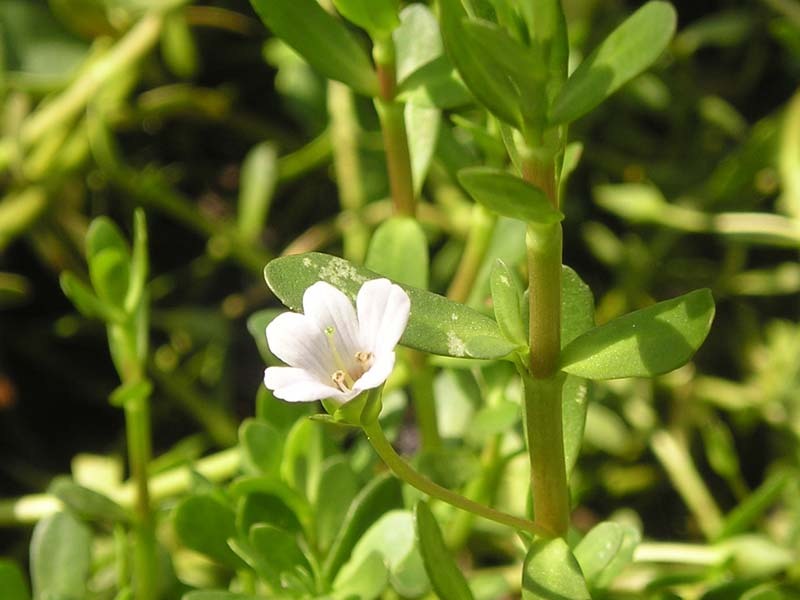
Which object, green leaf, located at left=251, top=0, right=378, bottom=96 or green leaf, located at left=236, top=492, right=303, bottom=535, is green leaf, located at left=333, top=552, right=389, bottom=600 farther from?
green leaf, located at left=251, top=0, right=378, bottom=96

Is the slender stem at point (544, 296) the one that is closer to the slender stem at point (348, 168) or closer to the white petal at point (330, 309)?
the white petal at point (330, 309)

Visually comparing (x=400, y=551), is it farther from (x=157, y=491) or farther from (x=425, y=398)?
(x=157, y=491)

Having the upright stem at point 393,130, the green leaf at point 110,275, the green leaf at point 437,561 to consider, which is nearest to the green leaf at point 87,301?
the green leaf at point 110,275

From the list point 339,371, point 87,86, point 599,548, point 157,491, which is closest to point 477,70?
point 339,371

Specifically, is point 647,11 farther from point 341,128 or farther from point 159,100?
point 159,100

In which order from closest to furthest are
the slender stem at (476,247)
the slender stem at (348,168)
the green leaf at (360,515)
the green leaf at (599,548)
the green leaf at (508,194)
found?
1. the green leaf at (508,194)
2. the green leaf at (599,548)
3. the green leaf at (360,515)
4. the slender stem at (476,247)
5. the slender stem at (348,168)

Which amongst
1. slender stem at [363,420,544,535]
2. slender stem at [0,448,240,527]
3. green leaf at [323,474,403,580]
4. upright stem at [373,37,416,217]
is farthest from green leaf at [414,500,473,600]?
slender stem at [0,448,240,527]
